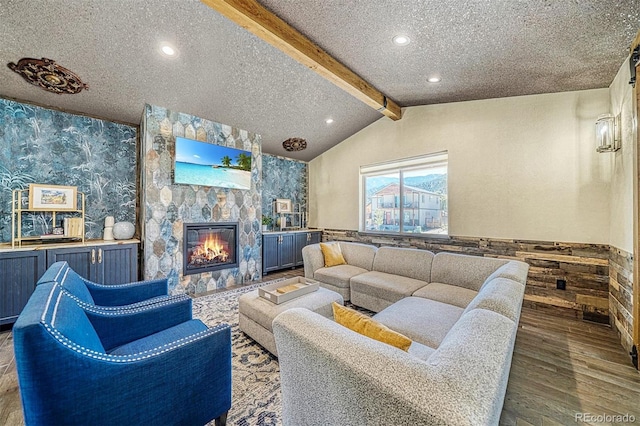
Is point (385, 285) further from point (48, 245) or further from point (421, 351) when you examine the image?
point (48, 245)

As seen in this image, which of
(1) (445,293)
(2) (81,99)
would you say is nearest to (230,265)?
(2) (81,99)

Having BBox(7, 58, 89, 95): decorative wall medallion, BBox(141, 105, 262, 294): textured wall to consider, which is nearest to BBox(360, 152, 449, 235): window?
BBox(141, 105, 262, 294): textured wall

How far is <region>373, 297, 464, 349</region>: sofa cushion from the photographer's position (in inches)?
73.0

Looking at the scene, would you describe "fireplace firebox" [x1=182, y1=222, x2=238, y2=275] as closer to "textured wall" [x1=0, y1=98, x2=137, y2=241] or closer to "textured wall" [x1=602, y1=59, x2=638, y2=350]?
"textured wall" [x1=0, y1=98, x2=137, y2=241]

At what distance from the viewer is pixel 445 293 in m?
2.69

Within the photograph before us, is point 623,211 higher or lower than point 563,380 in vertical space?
higher

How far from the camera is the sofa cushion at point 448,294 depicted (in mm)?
2508

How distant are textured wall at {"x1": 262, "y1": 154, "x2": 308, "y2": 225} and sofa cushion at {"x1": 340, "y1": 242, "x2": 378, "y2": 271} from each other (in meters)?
2.40

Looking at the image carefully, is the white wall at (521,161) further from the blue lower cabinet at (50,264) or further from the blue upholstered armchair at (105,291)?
the blue lower cabinet at (50,264)

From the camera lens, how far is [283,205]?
593 cm

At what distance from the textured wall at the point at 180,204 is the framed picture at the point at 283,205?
101 cm

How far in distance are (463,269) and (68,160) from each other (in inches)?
216

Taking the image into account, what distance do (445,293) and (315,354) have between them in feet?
7.13

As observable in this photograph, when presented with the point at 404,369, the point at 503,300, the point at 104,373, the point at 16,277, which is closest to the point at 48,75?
the point at 16,277
